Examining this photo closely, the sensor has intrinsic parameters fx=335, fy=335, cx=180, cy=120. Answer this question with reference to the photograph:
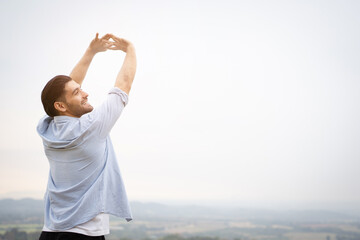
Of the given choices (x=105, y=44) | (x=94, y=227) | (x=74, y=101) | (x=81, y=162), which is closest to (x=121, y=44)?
(x=105, y=44)

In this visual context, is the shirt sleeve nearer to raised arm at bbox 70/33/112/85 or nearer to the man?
the man

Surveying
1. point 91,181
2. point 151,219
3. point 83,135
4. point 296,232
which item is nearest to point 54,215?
point 91,181

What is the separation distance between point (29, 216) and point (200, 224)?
1166 inches

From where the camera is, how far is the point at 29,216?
24719 millimetres

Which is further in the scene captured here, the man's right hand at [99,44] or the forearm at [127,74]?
the man's right hand at [99,44]

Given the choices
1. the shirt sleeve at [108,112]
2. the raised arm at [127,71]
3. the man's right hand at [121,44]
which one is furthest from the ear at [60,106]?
the man's right hand at [121,44]

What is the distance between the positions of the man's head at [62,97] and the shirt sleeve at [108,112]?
0.11 metres

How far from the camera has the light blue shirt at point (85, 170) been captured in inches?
64.4

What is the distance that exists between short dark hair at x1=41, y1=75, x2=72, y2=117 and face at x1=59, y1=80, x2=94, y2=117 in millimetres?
30

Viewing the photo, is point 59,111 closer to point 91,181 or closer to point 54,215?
point 91,181

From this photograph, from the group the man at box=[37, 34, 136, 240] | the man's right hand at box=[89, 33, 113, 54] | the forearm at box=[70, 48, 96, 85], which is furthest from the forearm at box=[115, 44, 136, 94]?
the forearm at box=[70, 48, 96, 85]

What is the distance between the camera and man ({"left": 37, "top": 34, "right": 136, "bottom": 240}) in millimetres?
1636

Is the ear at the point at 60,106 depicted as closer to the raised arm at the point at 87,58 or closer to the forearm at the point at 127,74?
the forearm at the point at 127,74

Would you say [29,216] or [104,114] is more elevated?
[104,114]
